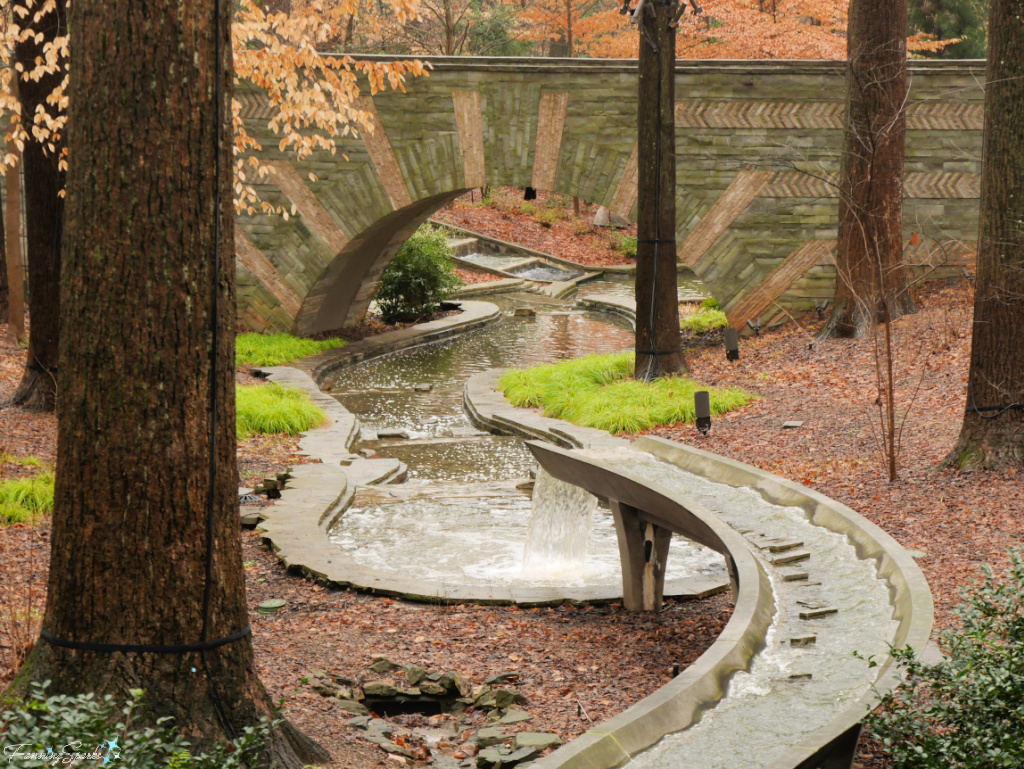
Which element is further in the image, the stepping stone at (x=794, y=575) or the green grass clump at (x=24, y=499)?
the green grass clump at (x=24, y=499)

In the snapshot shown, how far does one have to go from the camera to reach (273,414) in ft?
37.1

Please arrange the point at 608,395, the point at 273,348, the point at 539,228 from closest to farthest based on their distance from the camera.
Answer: the point at 608,395
the point at 273,348
the point at 539,228

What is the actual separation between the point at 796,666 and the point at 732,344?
9.08 metres

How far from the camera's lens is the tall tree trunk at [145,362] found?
3.44 m

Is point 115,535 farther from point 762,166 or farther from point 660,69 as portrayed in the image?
point 762,166

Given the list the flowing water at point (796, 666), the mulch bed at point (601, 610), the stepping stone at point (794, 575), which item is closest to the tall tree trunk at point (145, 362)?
the mulch bed at point (601, 610)

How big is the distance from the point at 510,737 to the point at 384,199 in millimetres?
11736

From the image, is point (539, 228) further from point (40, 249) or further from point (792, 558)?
point (792, 558)

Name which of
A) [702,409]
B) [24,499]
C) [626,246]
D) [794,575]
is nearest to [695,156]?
[702,409]

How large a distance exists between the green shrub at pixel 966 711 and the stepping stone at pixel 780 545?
6.09 feet

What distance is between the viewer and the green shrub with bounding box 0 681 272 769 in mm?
2852

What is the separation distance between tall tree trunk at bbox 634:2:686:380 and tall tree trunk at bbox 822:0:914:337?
2209 mm

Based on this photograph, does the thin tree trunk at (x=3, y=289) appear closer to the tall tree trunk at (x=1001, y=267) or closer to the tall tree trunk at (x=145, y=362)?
the tall tree trunk at (x=145, y=362)

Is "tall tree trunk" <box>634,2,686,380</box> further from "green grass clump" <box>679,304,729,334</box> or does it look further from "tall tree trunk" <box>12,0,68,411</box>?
"tall tree trunk" <box>12,0,68,411</box>
